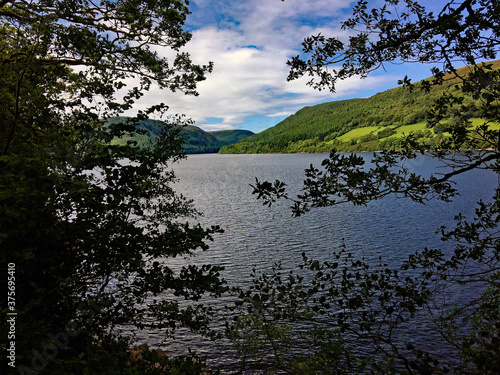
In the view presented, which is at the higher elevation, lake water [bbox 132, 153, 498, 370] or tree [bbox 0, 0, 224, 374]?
tree [bbox 0, 0, 224, 374]

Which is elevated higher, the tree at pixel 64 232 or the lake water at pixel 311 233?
the tree at pixel 64 232

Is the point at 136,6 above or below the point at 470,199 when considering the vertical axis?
above

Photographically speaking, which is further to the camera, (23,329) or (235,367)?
(235,367)

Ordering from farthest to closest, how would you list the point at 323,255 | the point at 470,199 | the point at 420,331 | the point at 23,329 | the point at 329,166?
the point at 470,199
the point at 323,255
the point at 420,331
the point at 329,166
the point at 23,329

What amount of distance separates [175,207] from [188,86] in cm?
534

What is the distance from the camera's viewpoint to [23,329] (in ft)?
12.2

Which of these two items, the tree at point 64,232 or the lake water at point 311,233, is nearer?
the tree at point 64,232

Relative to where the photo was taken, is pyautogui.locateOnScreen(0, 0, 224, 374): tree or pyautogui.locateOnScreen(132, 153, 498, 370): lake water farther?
pyautogui.locateOnScreen(132, 153, 498, 370): lake water

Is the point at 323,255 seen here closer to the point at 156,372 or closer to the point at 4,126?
the point at 156,372

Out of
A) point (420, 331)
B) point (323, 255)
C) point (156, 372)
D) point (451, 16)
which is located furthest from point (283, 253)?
point (451, 16)

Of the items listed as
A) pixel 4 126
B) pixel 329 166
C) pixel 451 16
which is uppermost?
pixel 451 16

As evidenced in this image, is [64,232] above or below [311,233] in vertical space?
above

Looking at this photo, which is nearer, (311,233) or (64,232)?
(64,232)

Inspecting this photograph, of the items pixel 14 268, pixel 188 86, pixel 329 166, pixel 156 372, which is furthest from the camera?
pixel 188 86
